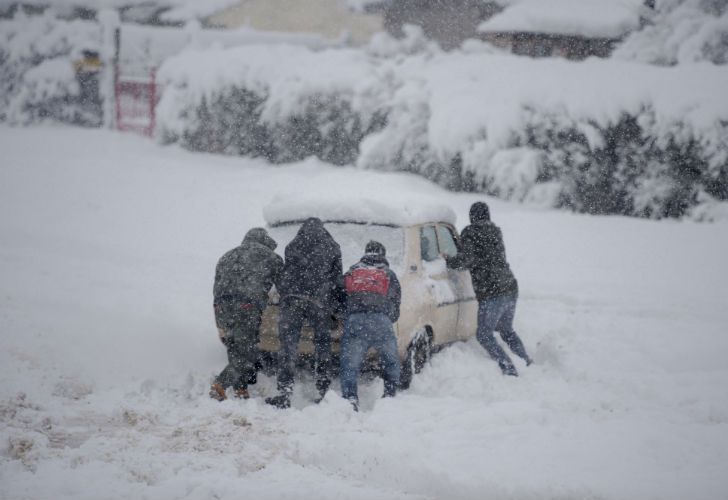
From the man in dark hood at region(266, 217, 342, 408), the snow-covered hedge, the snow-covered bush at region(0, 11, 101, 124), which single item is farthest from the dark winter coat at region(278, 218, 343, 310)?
the snow-covered bush at region(0, 11, 101, 124)

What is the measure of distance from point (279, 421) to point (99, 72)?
18.6 m

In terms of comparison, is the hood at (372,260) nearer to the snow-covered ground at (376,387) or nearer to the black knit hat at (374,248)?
the black knit hat at (374,248)

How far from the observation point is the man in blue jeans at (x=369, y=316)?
21.7 feet

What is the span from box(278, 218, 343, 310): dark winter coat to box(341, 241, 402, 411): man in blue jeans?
0.17 meters

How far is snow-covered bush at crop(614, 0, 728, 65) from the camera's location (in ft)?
58.6

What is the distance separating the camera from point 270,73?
18516mm

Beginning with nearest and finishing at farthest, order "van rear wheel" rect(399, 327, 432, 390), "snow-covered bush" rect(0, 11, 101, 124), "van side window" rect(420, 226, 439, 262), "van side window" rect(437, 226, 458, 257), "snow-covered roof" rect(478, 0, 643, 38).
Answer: "van rear wheel" rect(399, 327, 432, 390) → "van side window" rect(420, 226, 439, 262) → "van side window" rect(437, 226, 458, 257) → "snow-covered bush" rect(0, 11, 101, 124) → "snow-covered roof" rect(478, 0, 643, 38)

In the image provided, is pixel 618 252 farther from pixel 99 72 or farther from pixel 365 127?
pixel 99 72

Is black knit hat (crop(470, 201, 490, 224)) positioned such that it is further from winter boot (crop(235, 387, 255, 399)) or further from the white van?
winter boot (crop(235, 387, 255, 399))

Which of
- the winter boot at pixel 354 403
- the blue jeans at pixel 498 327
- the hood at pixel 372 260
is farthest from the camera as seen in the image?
the blue jeans at pixel 498 327

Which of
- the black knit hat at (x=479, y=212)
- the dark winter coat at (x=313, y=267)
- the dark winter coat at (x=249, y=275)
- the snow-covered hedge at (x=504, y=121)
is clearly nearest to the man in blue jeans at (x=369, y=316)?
the dark winter coat at (x=313, y=267)

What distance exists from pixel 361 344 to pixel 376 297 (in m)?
0.43

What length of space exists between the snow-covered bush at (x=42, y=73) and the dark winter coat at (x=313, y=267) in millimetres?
18645

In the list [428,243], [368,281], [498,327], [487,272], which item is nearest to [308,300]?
[368,281]
